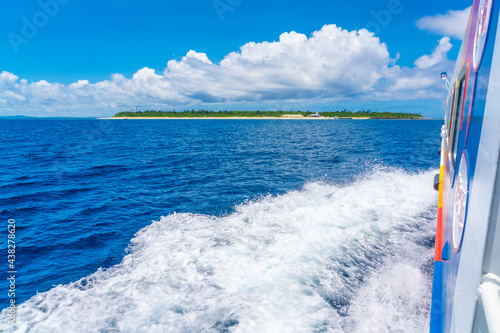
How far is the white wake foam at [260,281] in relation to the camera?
4.73 m

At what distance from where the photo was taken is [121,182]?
647 inches

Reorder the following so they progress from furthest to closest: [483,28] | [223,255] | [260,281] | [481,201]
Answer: [223,255] → [260,281] → [483,28] → [481,201]

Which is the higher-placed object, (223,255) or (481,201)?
(481,201)

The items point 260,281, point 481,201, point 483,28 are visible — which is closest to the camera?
point 481,201

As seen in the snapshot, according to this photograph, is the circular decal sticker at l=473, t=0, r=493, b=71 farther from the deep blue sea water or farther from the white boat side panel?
the deep blue sea water

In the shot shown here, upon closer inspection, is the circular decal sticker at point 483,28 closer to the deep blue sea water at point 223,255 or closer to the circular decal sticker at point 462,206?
the circular decal sticker at point 462,206

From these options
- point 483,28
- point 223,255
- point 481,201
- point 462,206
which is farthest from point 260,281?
point 483,28

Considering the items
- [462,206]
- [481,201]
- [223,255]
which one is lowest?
[223,255]

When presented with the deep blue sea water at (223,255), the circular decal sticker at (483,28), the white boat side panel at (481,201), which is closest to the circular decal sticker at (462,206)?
the white boat side panel at (481,201)

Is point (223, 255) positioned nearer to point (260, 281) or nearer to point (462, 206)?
point (260, 281)

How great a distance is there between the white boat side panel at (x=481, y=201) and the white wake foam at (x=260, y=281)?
123 inches

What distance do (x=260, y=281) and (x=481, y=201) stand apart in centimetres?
482

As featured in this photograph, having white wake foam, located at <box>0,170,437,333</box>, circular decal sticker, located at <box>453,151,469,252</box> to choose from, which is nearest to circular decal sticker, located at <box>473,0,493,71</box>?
circular decal sticker, located at <box>453,151,469,252</box>

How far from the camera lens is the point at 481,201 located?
1756 millimetres
